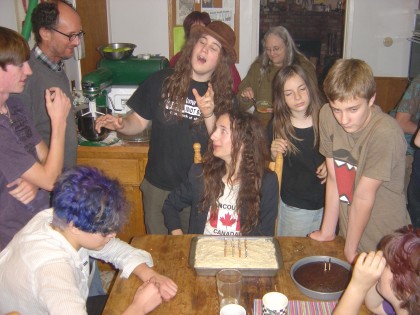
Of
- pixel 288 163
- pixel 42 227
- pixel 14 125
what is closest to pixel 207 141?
pixel 288 163

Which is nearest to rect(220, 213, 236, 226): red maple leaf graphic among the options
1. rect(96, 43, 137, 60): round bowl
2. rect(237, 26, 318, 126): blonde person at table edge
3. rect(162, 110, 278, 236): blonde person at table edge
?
rect(162, 110, 278, 236): blonde person at table edge

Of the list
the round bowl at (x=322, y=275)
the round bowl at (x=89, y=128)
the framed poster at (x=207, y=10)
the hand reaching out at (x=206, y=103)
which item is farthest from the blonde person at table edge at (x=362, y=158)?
the framed poster at (x=207, y=10)

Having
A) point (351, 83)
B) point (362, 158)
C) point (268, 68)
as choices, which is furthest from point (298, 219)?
point (268, 68)

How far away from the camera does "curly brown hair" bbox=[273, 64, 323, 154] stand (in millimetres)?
2057

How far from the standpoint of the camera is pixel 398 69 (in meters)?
4.17

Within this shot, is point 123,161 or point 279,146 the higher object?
point 279,146

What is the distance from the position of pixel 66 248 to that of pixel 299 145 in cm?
120

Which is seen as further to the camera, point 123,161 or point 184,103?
point 123,161

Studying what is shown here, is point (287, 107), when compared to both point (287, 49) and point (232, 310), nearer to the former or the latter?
point (232, 310)

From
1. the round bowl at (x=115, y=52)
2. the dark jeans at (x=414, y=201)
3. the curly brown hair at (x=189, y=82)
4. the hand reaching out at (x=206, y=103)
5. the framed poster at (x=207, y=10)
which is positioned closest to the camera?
the hand reaching out at (x=206, y=103)

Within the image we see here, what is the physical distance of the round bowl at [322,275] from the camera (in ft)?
4.40

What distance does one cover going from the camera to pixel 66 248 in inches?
51.0

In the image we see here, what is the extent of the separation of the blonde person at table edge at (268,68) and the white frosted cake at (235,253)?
1669 millimetres

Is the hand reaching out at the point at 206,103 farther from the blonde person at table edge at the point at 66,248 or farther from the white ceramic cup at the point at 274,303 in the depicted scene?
the white ceramic cup at the point at 274,303
